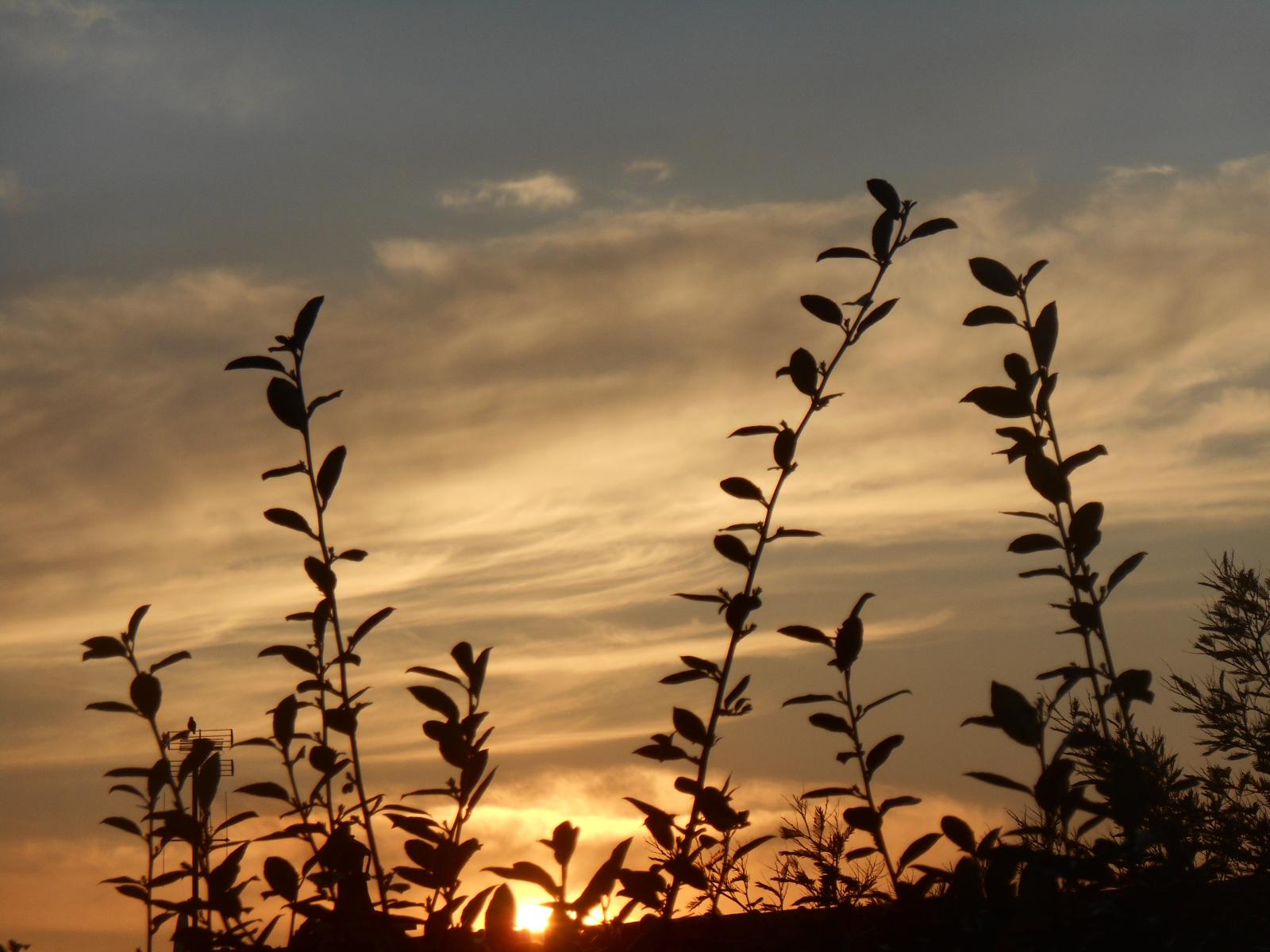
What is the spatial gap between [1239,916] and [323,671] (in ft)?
9.43

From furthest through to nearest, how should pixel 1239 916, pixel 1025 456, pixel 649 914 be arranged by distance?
pixel 1025 456 → pixel 649 914 → pixel 1239 916

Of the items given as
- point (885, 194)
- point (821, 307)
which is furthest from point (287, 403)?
point (885, 194)

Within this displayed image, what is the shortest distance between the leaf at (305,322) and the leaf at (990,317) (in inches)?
91.2

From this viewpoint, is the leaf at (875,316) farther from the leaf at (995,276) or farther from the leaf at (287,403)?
the leaf at (287,403)

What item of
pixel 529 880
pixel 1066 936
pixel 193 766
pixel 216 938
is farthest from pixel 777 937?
pixel 193 766

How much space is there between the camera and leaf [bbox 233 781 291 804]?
397 centimetres

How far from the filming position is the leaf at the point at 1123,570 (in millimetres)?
3645

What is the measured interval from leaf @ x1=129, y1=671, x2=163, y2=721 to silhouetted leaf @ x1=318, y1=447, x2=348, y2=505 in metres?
1.06

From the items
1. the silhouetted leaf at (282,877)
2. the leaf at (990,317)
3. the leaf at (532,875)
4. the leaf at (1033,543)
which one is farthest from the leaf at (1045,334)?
the silhouetted leaf at (282,877)

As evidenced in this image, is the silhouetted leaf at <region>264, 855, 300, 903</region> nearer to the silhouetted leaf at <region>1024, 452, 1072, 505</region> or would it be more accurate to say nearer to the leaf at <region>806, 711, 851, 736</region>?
the leaf at <region>806, 711, 851, 736</region>

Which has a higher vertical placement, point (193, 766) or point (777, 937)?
point (193, 766)

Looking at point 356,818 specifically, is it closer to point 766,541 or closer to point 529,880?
point 529,880

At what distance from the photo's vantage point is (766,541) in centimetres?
397

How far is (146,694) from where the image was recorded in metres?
4.27
